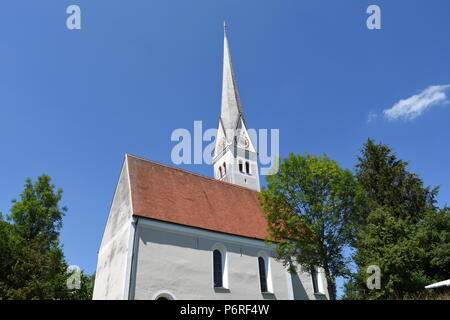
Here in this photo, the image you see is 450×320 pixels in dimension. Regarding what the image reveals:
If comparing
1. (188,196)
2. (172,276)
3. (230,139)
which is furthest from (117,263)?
(230,139)

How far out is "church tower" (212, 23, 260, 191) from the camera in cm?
4989

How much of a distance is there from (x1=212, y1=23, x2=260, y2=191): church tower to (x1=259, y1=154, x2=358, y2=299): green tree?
30.1 m

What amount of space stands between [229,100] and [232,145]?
9584 mm

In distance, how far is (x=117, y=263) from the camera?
711 inches

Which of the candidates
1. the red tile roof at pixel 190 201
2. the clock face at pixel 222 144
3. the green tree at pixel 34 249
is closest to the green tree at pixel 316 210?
the red tile roof at pixel 190 201

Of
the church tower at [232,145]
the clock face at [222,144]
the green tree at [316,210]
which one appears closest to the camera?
the green tree at [316,210]

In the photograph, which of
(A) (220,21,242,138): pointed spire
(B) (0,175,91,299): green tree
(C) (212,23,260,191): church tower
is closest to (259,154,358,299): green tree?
(B) (0,175,91,299): green tree

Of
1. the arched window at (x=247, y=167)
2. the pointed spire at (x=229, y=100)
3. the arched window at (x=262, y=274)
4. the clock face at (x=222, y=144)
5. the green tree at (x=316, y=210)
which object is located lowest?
the arched window at (x=262, y=274)

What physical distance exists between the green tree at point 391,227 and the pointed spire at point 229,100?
2983cm

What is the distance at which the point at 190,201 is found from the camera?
71.7 feet

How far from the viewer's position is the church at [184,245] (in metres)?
17.1

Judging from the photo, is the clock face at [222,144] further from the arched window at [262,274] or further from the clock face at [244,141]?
the arched window at [262,274]

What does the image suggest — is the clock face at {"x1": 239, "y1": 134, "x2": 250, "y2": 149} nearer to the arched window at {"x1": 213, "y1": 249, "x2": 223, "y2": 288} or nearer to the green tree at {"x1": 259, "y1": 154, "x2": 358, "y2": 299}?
the arched window at {"x1": 213, "y1": 249, "x2": 223, "y2": 288}
